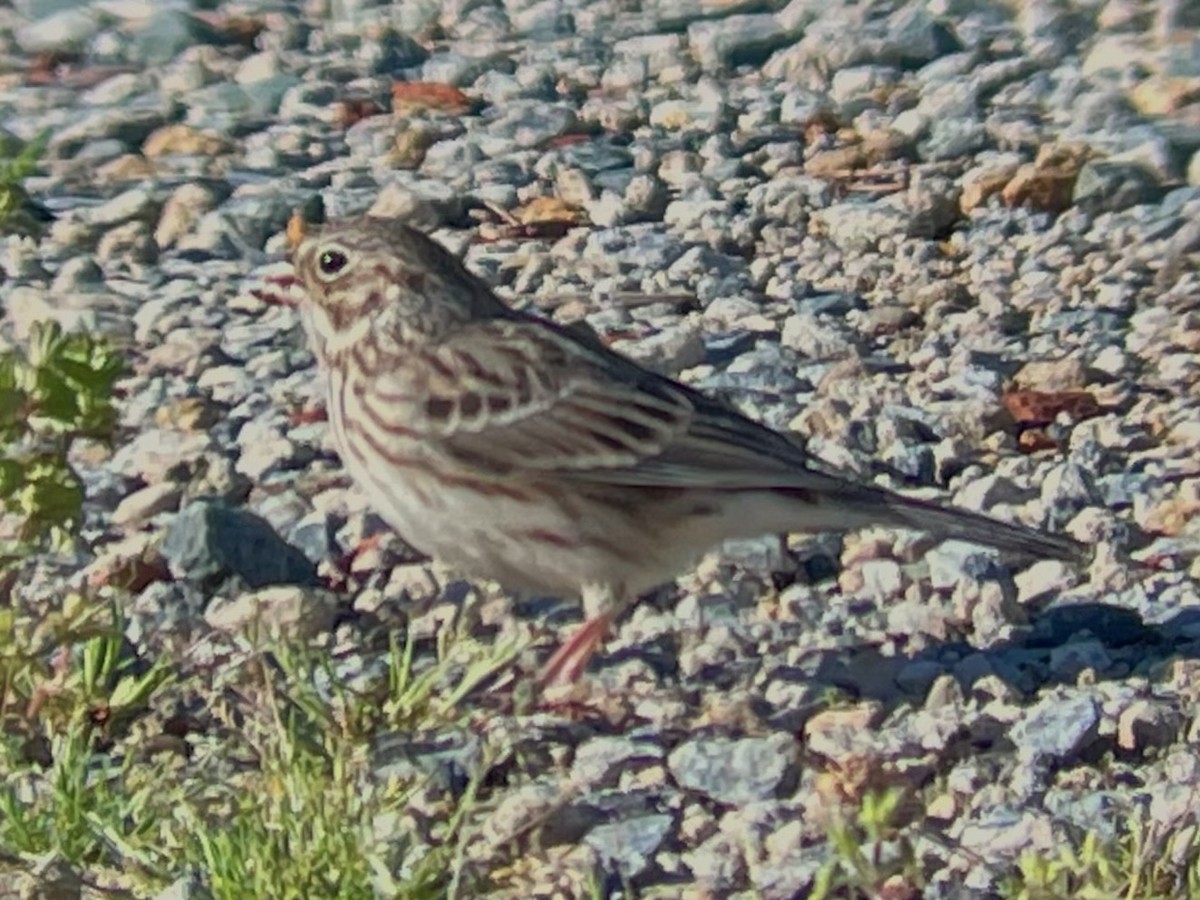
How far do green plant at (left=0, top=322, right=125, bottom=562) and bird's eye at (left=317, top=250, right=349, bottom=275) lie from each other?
63 cm

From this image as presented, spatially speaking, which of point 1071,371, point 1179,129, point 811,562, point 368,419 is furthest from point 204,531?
point 1179,129

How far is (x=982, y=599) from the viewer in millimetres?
6438

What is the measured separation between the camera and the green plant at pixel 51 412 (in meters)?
6.08

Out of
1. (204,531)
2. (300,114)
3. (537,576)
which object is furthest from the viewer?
(300,114)

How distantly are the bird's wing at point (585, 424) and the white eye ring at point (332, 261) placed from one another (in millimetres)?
324

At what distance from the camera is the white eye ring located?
675 centimetres

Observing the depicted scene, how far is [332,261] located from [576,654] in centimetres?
112

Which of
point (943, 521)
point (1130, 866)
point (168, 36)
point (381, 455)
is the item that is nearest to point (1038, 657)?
point (943, 521)

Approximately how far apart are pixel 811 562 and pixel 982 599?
0.47 meters

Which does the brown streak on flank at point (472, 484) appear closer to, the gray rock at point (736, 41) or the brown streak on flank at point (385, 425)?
the brown streak on flank at point (385, 425)

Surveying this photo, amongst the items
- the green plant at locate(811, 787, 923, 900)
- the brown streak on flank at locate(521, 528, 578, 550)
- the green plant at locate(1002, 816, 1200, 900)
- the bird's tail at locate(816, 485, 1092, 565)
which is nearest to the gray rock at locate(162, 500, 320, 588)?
the brown streak on flank at locate(521, 528, 578, 550)

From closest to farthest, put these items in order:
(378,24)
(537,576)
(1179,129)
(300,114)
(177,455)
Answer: (537,576) → (177,455) → (1179,129) → (300,114) → (378,24)

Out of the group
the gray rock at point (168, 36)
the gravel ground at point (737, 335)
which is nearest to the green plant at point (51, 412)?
the gravel ground at point (737, 335)

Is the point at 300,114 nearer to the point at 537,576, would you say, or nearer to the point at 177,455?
the point at 177,455
